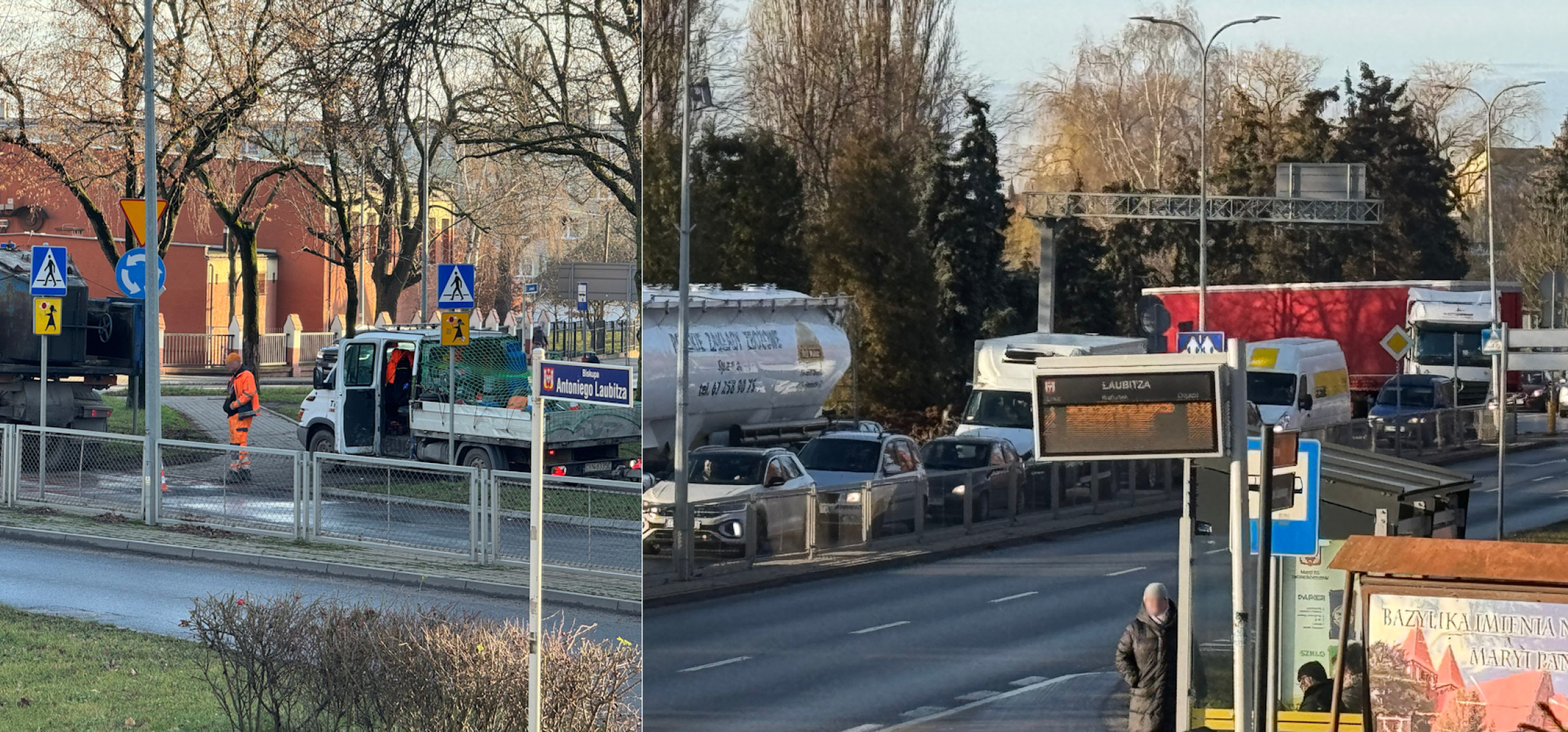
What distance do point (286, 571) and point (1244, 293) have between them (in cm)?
1269

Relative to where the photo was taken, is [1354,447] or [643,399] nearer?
[643,399]

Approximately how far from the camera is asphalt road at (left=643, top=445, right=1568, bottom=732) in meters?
4.15

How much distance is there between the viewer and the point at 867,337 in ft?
12.4

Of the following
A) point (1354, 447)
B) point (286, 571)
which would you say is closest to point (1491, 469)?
point (1354, 447)

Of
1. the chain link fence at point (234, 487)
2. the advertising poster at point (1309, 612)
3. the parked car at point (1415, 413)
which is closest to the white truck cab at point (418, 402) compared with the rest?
the chain link fence at point (234, 487)

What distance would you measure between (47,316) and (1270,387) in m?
19.4

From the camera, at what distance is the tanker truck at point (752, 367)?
12.2 ft

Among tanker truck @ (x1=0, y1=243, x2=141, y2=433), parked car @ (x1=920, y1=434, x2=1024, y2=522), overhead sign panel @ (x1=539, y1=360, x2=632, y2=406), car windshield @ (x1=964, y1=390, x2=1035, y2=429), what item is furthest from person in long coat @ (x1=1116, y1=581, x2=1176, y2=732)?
tanker truck @ (x1=0, y1=243, x2=141, y2=433)

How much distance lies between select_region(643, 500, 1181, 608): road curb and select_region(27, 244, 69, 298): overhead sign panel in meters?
16.9

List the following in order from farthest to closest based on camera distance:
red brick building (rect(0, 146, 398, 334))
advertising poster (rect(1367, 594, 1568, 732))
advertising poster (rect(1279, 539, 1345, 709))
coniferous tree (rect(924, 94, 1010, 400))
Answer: red brick building (rect(0, 146, 398, 334)) → advertising poster (rect(1279, 539, 1345, 709)) → advertising poster (rect(1367, 594, 1568, 732)) → coniferous tree (rect(924, 94, 1010, 400))

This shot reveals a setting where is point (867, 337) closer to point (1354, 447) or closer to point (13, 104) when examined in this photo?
point (1354, 447)

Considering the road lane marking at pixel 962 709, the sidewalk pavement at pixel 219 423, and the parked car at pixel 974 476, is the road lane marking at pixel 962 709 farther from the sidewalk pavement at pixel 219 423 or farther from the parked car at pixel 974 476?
the sidewalk pavement at pixel 219 423

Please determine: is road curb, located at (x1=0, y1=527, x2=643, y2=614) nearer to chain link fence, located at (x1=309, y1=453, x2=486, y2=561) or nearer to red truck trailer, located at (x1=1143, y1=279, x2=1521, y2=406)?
chain link fence, located at (x1=309, y1=453, x2=486, y2=561)

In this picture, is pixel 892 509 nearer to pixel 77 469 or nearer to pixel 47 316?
pixel 77 469
